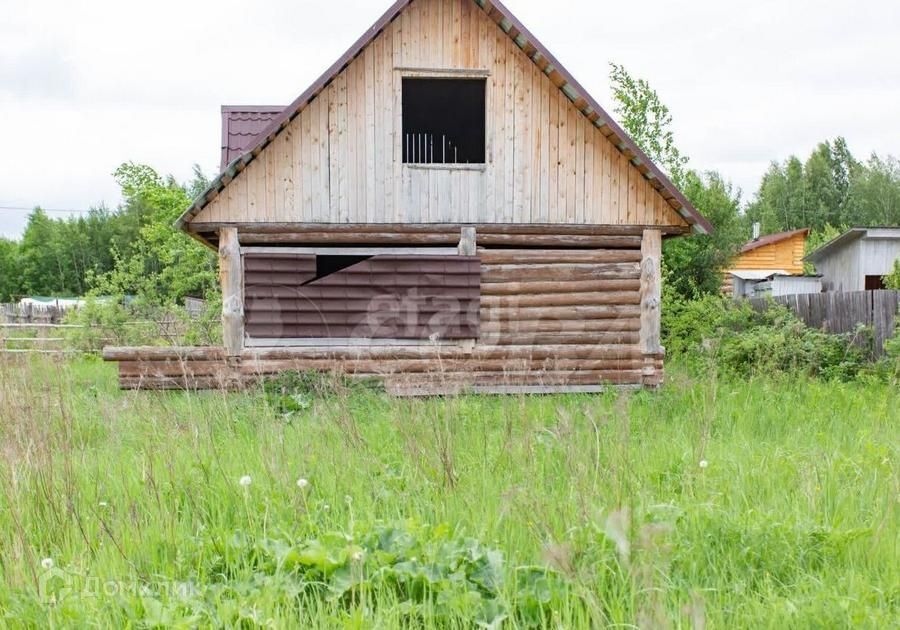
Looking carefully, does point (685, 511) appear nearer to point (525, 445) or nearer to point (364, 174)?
point (525, 445)

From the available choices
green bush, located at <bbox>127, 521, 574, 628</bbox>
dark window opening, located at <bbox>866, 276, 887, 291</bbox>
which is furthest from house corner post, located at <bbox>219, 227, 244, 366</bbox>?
dark window opening, located at <bbox>866, 276, 887, 291</bbox>

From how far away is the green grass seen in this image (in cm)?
285

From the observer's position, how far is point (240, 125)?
39.6 ft

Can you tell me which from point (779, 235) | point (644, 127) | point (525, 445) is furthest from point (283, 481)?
point (779, 235)

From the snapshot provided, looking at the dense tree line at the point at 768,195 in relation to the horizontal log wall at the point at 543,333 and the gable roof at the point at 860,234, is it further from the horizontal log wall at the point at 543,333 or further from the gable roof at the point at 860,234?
the horizontal log wall at the point at 543,333

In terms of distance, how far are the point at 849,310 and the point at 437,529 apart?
11.2 m

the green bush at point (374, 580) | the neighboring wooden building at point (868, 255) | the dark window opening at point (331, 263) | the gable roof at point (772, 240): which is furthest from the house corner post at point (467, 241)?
the gable roof at point (772, 240)

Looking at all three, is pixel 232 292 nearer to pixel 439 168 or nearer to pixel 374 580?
pixel 439 168

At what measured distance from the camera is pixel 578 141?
35.9ft

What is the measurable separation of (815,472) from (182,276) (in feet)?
74.5

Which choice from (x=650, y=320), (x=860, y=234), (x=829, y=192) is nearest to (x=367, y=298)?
(x=650, y=320)

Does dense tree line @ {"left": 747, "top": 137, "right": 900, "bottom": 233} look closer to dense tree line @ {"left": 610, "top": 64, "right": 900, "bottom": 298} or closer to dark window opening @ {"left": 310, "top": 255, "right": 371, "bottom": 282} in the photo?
dense tree line @ {"left": 610, "top": 64, "right": 900, "bottom": 298}

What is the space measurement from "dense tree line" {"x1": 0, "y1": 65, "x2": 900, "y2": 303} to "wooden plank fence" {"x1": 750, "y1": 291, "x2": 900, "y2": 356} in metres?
4.87

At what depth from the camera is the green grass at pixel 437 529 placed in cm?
285
